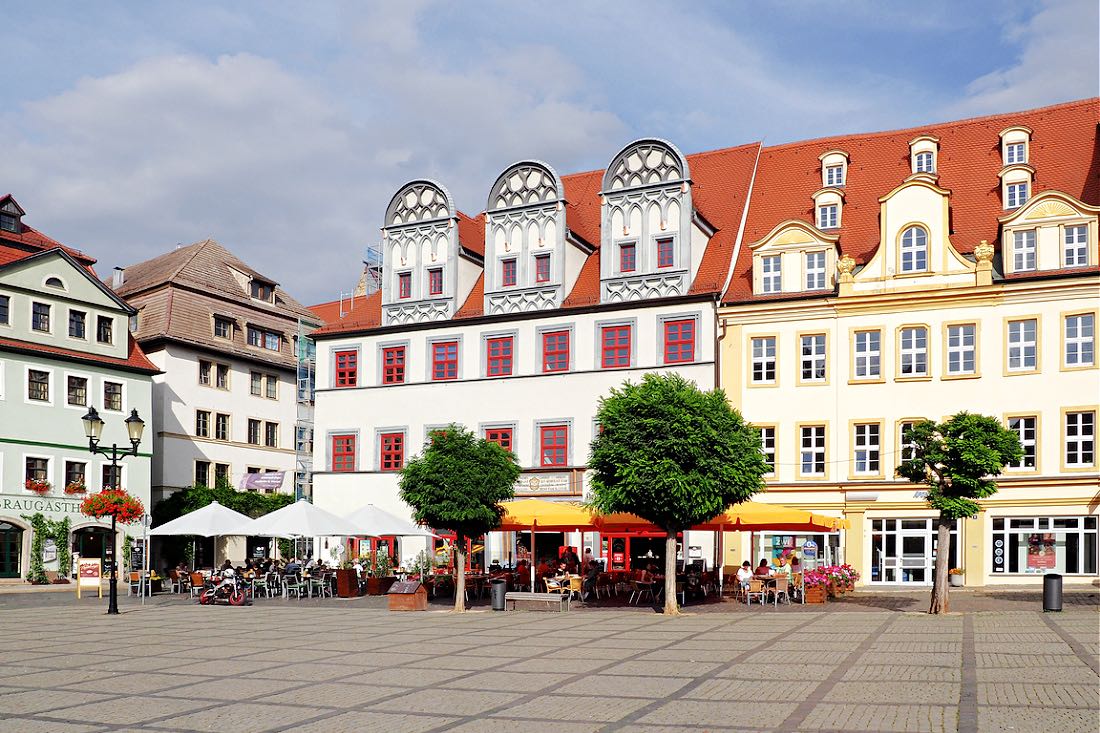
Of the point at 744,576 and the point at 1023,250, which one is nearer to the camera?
the point at 744,576

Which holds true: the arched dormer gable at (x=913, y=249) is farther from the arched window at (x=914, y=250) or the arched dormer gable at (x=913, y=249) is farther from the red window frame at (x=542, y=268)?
the red window frame at (x=542, y=268)

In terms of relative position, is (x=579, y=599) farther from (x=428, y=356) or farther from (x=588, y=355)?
(x=428, y=356)

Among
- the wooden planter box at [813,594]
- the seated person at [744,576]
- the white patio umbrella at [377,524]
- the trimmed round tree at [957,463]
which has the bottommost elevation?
the wooden planter box at [813,594]

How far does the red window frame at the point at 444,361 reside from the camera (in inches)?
1778

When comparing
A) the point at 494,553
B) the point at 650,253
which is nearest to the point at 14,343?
the point at 494,553

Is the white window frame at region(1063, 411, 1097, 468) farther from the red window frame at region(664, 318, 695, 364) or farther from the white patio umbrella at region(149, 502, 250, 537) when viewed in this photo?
the white patio umbrella at region(149, 502, 250, 537)

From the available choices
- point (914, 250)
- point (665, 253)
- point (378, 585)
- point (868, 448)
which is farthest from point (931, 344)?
point (378, 585)

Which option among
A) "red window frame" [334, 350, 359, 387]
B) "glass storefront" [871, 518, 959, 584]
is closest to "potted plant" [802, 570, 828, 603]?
"glass storefront" [871, 518, 959, 584]

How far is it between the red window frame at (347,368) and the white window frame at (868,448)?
20162 millimetres

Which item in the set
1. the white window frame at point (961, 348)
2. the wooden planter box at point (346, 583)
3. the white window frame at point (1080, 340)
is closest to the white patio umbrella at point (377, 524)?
the wooden planter box at point (346, 583)

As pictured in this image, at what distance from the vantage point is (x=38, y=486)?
45.4m

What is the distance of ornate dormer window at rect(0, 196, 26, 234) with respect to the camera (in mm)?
49562

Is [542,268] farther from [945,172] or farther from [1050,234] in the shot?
[1050,234]

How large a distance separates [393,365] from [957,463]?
2552 cm
